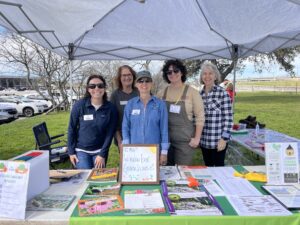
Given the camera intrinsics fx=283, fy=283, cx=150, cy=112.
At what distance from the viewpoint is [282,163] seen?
178 cm

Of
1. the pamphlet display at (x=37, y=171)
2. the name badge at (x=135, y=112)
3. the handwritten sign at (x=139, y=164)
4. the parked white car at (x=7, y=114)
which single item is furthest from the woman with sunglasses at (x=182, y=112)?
the parked white car at (x=7, y=114)

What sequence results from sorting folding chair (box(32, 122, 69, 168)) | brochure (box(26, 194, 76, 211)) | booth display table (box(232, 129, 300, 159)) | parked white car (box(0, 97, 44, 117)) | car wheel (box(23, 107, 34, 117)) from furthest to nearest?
car wheel (box(23, 107, 34, 117)) < parked white car (box(0, 97, 44, 117)) < folding chair (box(32, 122, 69, 168)) < booth display table (box(232, 129, 300, 159)) < brochure (box(26, 194, 76, 211))

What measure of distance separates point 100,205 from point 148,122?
3.01 ft

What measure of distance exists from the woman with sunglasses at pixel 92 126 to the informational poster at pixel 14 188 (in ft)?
3.53

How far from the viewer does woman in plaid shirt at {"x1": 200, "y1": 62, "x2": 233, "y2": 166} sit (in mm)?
2666

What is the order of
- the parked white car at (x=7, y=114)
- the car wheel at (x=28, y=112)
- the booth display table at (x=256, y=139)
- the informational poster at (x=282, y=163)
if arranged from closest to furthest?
the informational poster at (x=282, y=163)
the booth display table at (x=256, y=139)
the parked white car at (x=7, y=114)
the car wheel at (x=28, y=112)

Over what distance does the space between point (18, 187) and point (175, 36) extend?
301 centimetres

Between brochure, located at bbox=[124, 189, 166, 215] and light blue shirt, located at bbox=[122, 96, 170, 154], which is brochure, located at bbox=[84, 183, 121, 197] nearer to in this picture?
brochure, located at bbox=[124, 189, 166, 215]

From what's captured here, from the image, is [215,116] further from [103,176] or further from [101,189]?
[101,189]

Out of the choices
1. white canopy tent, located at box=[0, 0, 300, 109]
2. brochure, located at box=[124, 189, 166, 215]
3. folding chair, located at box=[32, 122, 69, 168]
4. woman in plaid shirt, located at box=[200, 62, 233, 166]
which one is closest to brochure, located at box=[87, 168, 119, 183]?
brochure, located at box=[124, 189, 166, 215]

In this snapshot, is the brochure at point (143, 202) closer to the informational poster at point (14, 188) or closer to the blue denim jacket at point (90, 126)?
the informational poster at point (14, 188)

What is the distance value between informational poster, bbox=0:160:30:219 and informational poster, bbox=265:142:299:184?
4.66 feet

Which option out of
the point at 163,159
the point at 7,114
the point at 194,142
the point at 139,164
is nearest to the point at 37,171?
the point at 139,164

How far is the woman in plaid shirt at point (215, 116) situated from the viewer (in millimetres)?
2666
